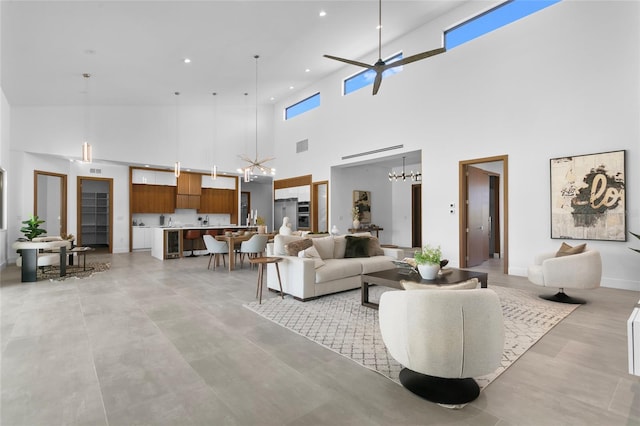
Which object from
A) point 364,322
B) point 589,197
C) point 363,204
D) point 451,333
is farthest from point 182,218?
point 589,197

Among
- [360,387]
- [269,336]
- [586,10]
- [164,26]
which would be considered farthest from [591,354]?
[164,26]

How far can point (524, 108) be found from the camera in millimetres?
5762

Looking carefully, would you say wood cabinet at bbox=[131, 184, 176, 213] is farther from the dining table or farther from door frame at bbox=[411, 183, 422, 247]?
door frame at bbox=[411, 183, 422, 247]

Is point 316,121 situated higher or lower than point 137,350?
higher

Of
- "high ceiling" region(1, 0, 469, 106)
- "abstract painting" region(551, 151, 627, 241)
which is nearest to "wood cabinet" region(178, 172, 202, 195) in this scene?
"high ceiling" region(1, 0, 469, 106)

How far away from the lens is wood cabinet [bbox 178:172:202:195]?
426 inches

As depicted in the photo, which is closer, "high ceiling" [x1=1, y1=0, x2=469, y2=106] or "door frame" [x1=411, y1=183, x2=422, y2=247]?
"high ceiling" [x1=1, y1=0, x2=469, y2=106]

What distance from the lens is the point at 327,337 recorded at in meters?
3.03

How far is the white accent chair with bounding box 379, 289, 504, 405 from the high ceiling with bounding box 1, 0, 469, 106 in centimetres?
541

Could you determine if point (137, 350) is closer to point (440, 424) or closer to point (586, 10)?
point (440, 424)

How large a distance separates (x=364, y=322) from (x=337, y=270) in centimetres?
120

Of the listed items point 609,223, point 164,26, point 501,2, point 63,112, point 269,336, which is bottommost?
point 269,336

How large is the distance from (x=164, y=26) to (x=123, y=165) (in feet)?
19.8

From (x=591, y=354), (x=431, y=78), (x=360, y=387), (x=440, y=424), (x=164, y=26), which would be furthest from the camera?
(x=431, y=78)
